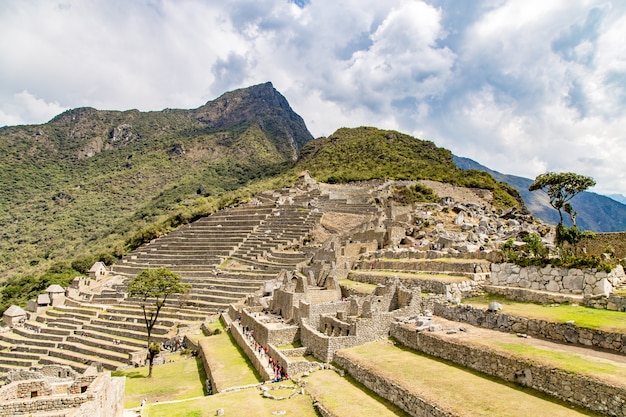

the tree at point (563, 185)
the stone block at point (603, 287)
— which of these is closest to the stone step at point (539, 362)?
the stone block at point (603, 287)

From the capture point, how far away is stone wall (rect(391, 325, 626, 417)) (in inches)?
275

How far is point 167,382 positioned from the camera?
56.6 ft

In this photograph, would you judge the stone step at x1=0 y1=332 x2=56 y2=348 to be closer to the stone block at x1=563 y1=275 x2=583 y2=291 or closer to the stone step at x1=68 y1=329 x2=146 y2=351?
the stone step at x1=68 y1=329 x2=146 y2=351

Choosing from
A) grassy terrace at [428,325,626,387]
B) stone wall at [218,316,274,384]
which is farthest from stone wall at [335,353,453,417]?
stone wall at [218,316,274,384]

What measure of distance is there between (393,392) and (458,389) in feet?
4.98

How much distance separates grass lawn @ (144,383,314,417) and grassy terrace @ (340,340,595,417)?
195 cm

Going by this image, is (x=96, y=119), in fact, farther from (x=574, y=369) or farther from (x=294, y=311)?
(x=574, y=369)

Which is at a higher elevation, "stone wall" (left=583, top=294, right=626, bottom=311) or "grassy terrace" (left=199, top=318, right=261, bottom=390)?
"stone wall" (left=583, top=294, right=626, bottom=311)

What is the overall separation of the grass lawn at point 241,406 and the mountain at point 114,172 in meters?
43.4

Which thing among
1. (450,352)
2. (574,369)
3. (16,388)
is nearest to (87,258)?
(16,388)

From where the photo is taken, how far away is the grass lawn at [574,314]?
30.6ft

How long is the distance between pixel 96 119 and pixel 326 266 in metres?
138

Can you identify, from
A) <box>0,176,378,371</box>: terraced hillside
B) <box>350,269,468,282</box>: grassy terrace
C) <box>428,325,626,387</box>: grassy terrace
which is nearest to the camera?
<box>428,325,626,387</box>: grassy terrace

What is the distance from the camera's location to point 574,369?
25.4ft
